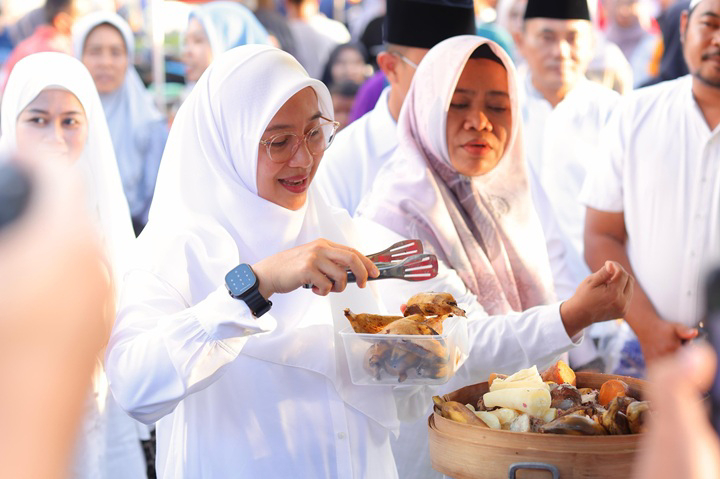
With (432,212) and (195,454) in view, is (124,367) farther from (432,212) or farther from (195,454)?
(432,212)

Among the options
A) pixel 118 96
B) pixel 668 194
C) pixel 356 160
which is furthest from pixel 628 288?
pixel 118 96

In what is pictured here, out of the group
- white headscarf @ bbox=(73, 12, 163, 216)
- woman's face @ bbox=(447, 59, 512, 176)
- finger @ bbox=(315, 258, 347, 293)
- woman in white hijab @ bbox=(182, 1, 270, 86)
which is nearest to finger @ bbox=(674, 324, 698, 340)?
woman's face @ bbox=(447, 59, 512, 176)

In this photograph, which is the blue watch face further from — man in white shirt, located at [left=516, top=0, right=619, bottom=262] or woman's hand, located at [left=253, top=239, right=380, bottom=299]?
man in white shirt, located at [left=516, top=0, right=619, bottom=262]

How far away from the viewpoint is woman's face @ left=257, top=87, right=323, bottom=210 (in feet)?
6.64

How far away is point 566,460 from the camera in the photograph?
1.54 metres

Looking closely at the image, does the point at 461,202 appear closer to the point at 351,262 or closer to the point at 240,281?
the point at 351,262

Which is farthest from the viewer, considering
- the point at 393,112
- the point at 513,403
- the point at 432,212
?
the point at 393,112

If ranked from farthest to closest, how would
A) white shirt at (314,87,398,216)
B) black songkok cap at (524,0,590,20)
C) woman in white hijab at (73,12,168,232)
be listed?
woman in white hijab at (73,12,168,232)
black songkok cap at (524,0,590,20)
white shirt at (314,87,398,216)

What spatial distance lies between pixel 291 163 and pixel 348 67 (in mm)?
4501

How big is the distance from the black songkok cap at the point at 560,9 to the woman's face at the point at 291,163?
2.70 meters

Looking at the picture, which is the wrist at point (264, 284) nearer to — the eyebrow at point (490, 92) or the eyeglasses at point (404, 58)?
the eyebrow at point (490, 92)

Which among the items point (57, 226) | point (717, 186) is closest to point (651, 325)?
point (717, 186)

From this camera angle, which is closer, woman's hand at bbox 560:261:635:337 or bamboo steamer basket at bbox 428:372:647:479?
bamboo steamer basket at bbox 428:372:647:479

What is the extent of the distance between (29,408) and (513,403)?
973 millimetres
